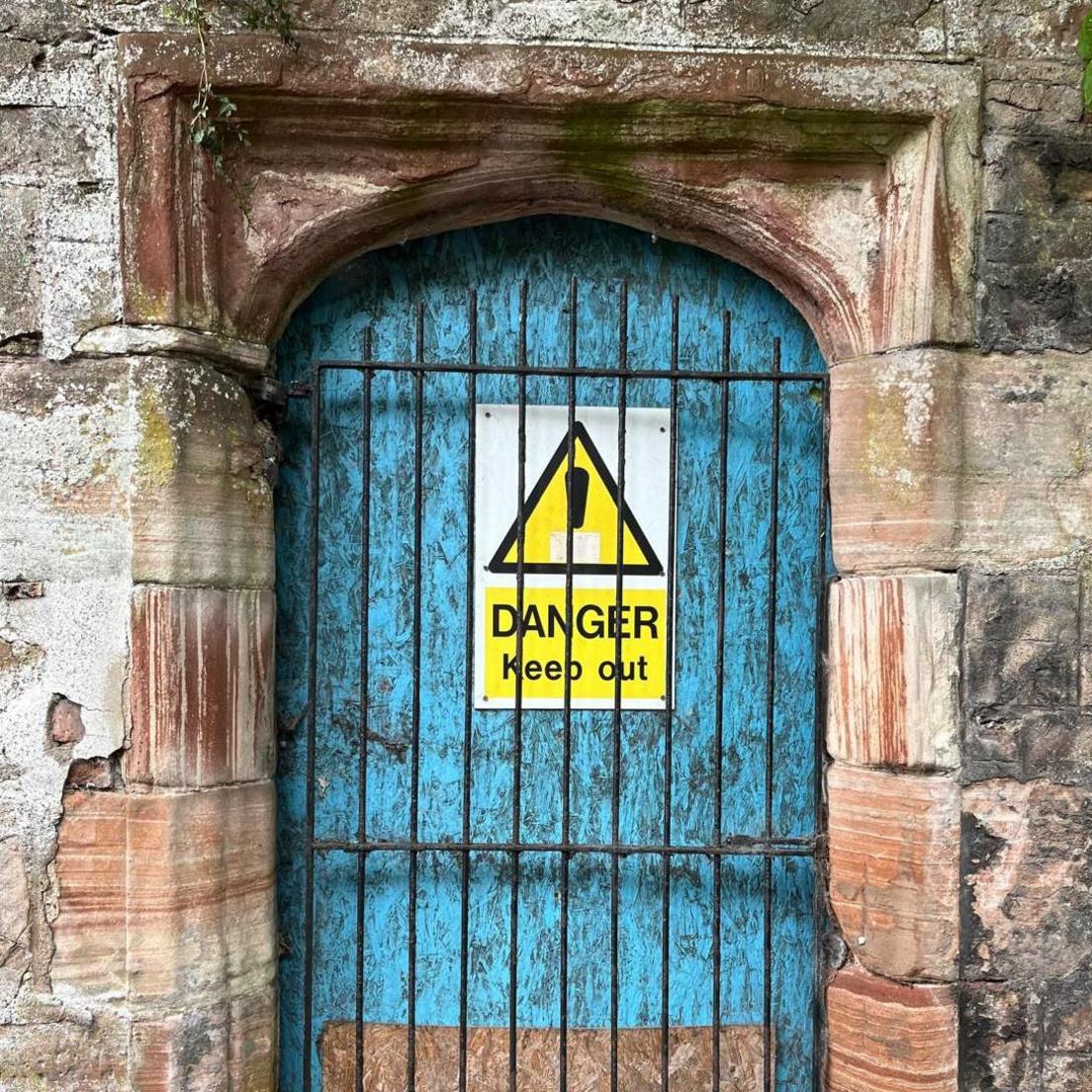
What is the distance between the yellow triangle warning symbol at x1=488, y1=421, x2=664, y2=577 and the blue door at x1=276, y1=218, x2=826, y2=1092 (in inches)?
2.6

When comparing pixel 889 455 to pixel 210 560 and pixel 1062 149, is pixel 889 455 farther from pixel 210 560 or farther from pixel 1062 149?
pixel 210 560

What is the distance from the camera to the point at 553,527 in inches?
97.0

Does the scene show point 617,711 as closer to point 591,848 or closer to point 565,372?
point 591,848

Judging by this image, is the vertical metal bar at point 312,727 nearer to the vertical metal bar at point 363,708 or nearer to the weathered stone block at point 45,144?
the vertical metal bar at point 363,708

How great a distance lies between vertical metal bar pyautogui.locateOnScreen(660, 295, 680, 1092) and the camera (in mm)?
2373

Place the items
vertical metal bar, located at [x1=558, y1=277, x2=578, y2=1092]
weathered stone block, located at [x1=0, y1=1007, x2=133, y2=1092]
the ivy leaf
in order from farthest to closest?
1. vertical metal bar, located at [x1=558, y1=277, x2=578, y2=1092]
2. weathered stone block, located at [x1=0, y1=1007, x2=133, y2=1092]
3. the ivy leaf

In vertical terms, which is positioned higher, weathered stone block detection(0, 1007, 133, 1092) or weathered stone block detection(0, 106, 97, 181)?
weathered stone block detection(0, 106, 97, 181)

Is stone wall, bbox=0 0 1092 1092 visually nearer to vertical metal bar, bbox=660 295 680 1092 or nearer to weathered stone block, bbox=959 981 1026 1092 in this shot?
weathered stone block, bbox=959 981 1026 1092

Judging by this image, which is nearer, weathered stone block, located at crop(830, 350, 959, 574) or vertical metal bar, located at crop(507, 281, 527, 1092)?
weathered stone block, located at crop(830, 350, 959, 574)

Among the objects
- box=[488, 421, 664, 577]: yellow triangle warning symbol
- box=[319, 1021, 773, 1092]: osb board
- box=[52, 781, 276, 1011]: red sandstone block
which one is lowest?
box=[319, 1021, 773, 1092]: osb board

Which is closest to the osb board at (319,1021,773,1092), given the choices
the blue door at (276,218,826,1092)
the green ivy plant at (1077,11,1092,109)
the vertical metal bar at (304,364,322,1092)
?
the blue door at (276,218,826,1092)

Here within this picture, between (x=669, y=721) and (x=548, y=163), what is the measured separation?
4.25ft

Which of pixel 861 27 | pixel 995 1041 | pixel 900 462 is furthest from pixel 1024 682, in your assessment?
pixel 861 27

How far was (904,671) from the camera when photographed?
2199 millimetres
